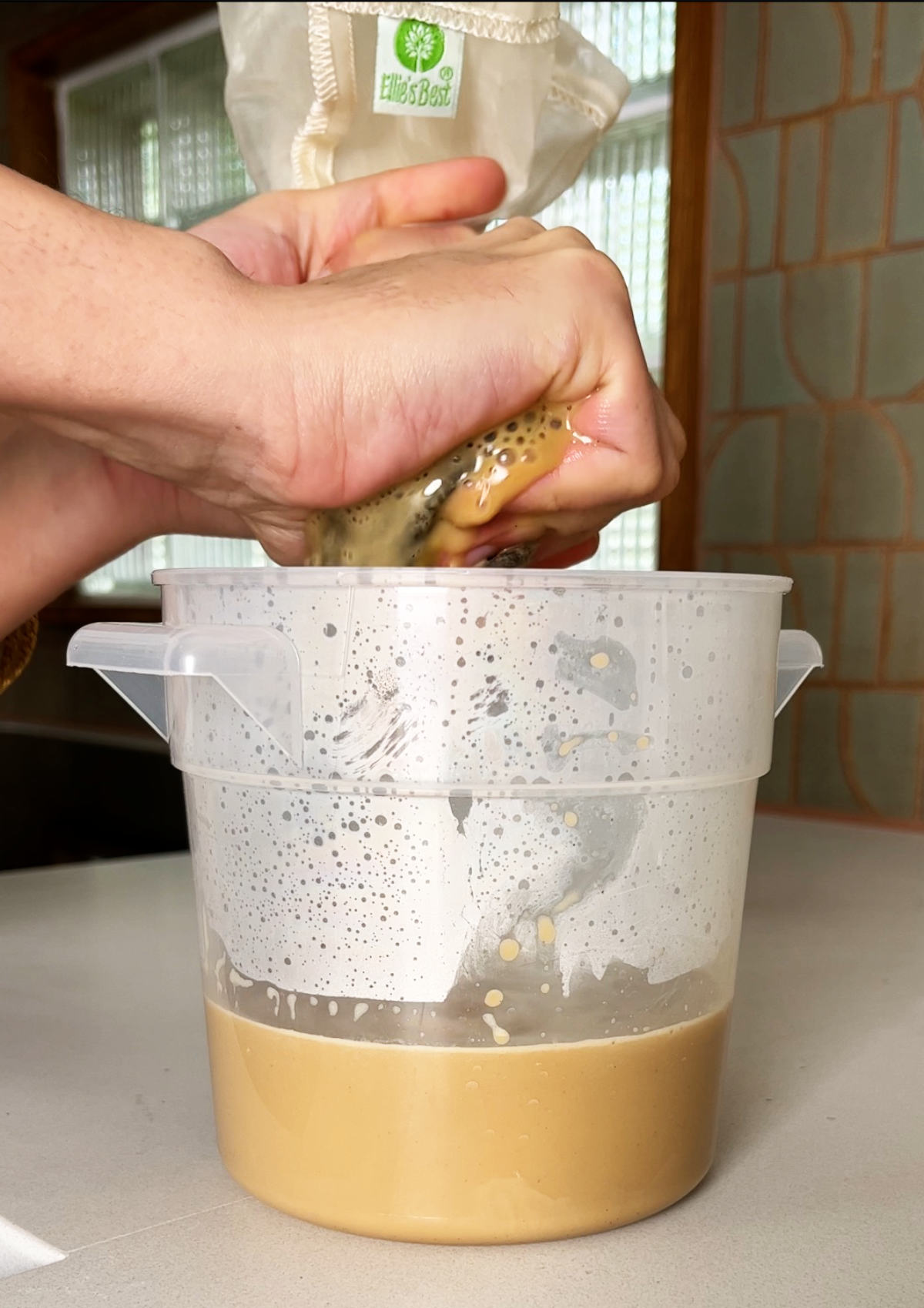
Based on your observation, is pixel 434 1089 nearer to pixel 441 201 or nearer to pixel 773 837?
pixel 441 201

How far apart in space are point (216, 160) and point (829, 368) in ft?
3.46

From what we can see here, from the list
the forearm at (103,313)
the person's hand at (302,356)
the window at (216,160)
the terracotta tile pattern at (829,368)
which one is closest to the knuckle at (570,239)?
the person's hand at (302,356)

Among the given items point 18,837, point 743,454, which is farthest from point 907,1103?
point 18,837

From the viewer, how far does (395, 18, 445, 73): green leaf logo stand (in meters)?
0.66

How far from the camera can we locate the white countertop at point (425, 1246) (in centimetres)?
34

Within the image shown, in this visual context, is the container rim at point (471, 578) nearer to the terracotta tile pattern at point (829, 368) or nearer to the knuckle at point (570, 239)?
the knuckle at point (570, 239)

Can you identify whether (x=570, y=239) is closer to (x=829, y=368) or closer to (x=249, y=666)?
(x=249, y=666)

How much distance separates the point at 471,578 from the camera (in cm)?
34

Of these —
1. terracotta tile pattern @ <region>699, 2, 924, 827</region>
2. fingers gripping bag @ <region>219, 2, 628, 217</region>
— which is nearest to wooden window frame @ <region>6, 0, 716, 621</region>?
terracotta tile pattern @ <region>699, 2, 924, 827</region>

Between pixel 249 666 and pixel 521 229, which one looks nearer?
pixel 249 666

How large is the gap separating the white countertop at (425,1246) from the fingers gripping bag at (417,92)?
16.6 inches

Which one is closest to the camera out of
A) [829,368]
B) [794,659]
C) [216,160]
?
[794,659]

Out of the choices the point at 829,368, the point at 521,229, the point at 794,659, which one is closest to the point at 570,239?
the point at 521,229

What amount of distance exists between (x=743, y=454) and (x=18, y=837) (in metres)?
1.08
